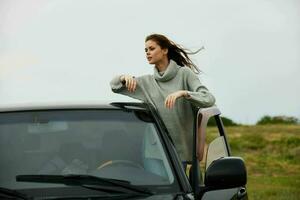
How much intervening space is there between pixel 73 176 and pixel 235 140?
27.5 m

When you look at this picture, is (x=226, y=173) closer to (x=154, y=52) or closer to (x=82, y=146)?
(x=82, y=146)

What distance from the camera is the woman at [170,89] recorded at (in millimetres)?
6664

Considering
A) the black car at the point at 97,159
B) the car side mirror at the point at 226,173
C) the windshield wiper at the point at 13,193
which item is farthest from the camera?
the car side mirror at the point at 226,173

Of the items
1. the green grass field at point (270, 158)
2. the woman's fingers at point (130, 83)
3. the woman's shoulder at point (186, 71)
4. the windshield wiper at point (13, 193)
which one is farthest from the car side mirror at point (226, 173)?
the green grass field at point (270, 158)

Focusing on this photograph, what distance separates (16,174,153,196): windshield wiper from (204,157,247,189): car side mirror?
1.33ft

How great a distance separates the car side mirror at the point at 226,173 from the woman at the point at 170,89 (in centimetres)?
112

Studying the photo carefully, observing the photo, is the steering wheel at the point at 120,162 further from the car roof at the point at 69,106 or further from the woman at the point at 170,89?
the woman at the point at 170,89

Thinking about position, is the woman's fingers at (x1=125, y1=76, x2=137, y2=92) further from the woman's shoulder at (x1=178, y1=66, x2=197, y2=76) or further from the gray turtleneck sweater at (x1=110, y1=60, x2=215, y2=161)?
the woman's shoulder at (x1=178, y1=66, x2=197, y2=76)

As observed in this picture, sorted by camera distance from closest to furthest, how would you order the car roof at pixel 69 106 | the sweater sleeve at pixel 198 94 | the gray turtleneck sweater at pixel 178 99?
the car roof at pixel 69 106, the sweater sleeve at pixel 198 94, the gray turtleneck sweater at pixel 178 99

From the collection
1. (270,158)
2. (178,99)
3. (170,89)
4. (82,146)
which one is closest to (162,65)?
(170,89)

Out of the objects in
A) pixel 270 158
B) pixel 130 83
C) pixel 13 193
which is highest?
pixel 130 83

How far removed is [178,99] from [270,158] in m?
21.8

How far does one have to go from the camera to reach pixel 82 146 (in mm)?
5367

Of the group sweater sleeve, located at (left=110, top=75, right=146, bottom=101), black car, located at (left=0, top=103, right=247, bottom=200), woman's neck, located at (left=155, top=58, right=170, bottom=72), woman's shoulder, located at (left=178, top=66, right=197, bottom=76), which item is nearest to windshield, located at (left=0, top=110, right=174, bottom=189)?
black car, located at (left=0, top=103, right=247, bottom=200)
